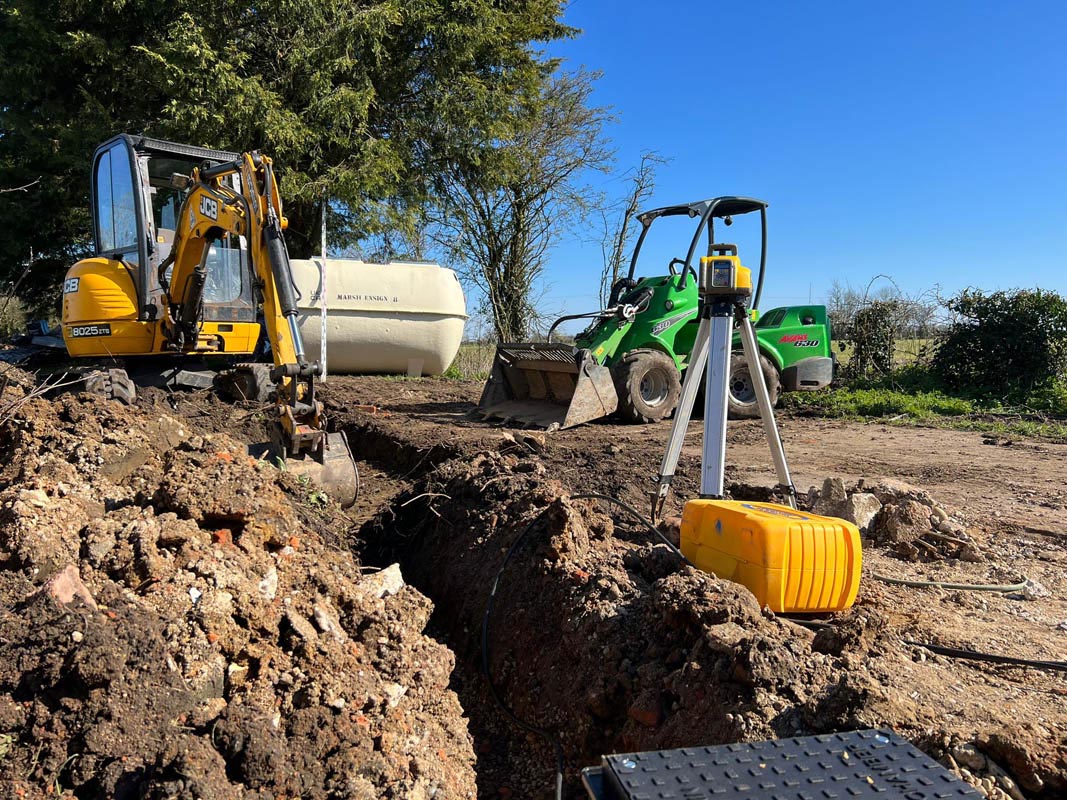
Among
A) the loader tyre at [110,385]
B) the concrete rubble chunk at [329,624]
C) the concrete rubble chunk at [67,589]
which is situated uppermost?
the loader tyre at [110,385]

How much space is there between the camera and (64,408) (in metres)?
4.51

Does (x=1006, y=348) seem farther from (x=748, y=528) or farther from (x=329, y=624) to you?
(x=329, y=624)

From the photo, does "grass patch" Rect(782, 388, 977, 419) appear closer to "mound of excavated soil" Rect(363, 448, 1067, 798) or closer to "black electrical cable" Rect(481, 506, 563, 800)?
"mound of excavated soil" Rect(363, 448, 1067, 798)

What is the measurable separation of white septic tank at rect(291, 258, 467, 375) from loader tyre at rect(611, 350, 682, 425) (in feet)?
16.1

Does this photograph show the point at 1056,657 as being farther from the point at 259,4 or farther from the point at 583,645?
the point at 259,4

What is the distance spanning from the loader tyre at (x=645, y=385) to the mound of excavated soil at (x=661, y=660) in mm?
4948

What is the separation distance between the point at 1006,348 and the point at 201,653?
14.3m

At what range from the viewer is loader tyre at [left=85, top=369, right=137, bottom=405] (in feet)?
20.5

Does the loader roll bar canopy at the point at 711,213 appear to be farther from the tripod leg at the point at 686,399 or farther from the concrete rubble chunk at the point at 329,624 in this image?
the concrete rubble chunk at the point at 329,624

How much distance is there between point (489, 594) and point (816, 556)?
157cm

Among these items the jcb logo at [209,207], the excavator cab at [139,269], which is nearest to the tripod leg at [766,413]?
the jcb logo at [209,207]

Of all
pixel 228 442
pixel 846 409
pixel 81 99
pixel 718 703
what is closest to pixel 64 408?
pixel 228 442

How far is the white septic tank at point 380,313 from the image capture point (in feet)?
41.2

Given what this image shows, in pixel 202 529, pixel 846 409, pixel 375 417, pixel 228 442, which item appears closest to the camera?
pixel 202 529
